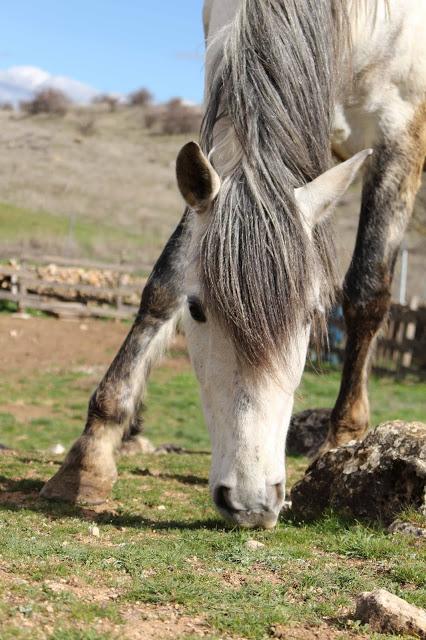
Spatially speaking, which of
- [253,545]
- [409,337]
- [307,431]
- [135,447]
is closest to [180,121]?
[409,337]

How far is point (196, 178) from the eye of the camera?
3.39 metres

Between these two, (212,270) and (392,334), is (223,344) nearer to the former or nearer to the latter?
(212,270)

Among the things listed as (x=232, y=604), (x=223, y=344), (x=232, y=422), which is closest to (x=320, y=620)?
(x=232, y=604)

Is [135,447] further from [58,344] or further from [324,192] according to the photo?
[58,344]

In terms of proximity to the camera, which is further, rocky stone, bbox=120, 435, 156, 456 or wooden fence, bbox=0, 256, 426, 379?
wooden fence, bbox=0, 256, 426, 379

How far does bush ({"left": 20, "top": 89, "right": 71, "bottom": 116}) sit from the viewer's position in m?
53.5

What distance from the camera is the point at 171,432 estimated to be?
36.8 feet

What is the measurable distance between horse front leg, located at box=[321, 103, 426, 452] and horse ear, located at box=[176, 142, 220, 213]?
1506 mm

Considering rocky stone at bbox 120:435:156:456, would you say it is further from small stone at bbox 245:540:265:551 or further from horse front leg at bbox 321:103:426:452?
small stone at bbox 245:540:265:551

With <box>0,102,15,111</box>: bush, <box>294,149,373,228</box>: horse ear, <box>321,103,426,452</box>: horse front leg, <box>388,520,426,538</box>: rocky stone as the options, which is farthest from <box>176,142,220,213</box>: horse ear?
<box>0,102,15,111</box>: bush

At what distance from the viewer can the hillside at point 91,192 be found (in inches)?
1102

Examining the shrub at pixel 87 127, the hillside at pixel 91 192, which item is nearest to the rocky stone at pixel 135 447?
the hillside at pixel 91 192

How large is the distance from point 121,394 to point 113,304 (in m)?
16.5

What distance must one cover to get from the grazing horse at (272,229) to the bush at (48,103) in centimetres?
5116
